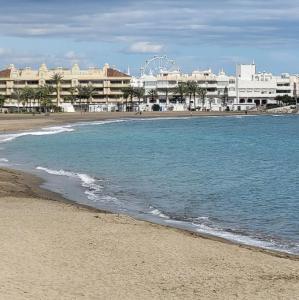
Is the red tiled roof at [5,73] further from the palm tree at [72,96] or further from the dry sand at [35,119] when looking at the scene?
the dry sand at [35,119]

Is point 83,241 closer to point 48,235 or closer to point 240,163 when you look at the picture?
point 48,235

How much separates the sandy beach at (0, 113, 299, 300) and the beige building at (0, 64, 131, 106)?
16118 centimetres

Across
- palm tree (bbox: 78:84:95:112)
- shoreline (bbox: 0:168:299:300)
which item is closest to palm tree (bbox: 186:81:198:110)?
palm tree (bbox: 78:84:95:112)

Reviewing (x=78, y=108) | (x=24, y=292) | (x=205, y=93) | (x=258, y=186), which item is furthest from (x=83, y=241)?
(x=205, y=93)

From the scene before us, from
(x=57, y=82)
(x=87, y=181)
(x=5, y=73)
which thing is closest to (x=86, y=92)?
(x=57, y=82)

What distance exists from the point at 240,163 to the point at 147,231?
26.0 metres

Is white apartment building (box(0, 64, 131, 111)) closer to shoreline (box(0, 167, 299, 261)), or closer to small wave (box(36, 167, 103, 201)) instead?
small wave (box(36, 167, 103, 201))

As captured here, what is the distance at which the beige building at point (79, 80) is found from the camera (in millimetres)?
177250

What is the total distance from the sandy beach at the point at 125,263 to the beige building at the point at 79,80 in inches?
6346

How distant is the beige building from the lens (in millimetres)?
177250

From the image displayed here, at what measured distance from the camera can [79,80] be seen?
179250 mm

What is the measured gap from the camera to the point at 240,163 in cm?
4112

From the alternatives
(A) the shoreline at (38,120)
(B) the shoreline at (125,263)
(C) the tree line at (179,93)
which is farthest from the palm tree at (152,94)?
(B) the shoreline at (125,263)

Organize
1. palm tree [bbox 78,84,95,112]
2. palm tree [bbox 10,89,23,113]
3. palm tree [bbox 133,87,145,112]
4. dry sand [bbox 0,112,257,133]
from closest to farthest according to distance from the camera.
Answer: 1. dry sand [bbox 0,112,257,133]
2. palm tree [bbox 10,89,23,113]
3. palm tree [bbox 78,84,95,112]
4. palm tree [bbox 133,87,145,112]
